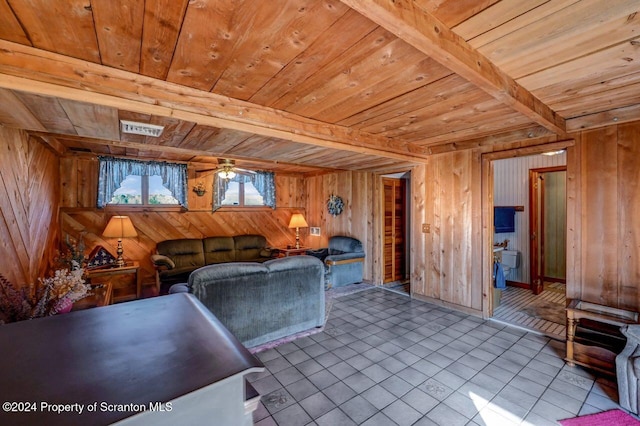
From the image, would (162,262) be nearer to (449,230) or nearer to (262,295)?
(262,295)

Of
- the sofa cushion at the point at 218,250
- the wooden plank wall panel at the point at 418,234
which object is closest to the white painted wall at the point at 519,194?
the wooden plank wall panel at the point at 418,234

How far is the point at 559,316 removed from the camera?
379 centimetres

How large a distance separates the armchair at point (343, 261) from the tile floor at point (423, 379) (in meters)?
1.63

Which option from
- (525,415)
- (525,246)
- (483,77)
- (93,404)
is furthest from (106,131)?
(525,246)

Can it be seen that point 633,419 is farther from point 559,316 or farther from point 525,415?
point 559,316

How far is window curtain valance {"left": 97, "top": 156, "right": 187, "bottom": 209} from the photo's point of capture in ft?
15.3

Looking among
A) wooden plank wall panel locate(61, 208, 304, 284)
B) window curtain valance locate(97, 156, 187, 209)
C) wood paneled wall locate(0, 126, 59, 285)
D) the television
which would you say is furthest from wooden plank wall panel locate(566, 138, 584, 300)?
window curtain valance locate(97, 156, 187, 209)

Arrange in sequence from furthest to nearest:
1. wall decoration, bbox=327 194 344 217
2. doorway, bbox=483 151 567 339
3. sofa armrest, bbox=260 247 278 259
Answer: wall decoration, bbox=327 194 344 217
sofa armrest, bbox=260 247 278 259
doorway, bbox=483 151 567 339

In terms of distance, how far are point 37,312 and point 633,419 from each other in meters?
3.88

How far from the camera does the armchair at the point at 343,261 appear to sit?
513 centimetres

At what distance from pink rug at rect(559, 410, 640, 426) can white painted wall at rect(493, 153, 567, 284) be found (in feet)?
11.7

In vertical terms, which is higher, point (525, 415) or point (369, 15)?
point (369, 15)

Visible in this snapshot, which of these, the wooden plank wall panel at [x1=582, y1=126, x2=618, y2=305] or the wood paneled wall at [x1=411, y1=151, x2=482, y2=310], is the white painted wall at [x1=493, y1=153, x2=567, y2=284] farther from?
the wooden plank wall panel at [x1=582, y1=126, x2=618, y2=305]

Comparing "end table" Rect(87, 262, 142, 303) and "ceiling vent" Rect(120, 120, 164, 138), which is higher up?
"ceiling vent" Rect(120, 120, 164, 138)
